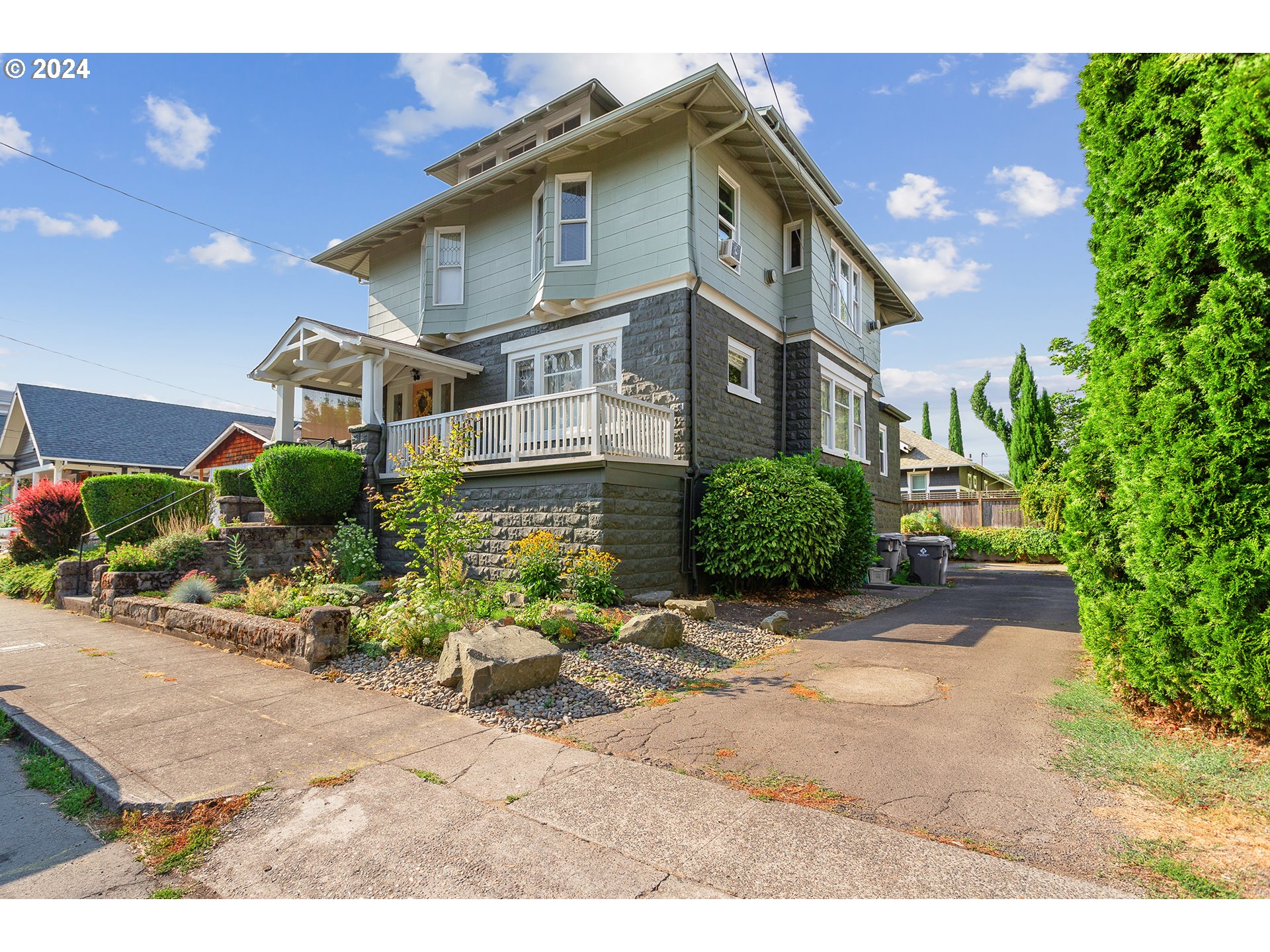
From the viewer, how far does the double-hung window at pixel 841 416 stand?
13617 millimetres

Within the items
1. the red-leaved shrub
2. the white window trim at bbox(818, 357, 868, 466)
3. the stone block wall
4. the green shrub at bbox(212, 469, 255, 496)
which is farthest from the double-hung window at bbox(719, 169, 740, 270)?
the red-leaved shrub

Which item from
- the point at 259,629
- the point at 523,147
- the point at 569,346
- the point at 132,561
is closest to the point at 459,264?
the point at 523,147

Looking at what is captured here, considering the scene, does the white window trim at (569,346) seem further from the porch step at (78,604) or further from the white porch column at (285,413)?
the porch step at (78,604)

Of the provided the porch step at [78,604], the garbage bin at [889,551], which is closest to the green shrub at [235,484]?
the porch step at [78,604]

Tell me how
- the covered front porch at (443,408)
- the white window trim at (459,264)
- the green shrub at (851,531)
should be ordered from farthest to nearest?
the white window trim at (459,264)
the green shrub at (851,531)
the covered front porch at (443,408)

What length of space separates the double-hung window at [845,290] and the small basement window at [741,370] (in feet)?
10.3

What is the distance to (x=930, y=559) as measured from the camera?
13648mm

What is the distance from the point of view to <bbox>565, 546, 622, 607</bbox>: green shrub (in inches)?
316

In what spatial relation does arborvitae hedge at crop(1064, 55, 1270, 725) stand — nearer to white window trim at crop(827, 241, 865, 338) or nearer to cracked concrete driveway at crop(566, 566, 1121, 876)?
cracked concrete driveway at crop(566, 566, 1121, 876)

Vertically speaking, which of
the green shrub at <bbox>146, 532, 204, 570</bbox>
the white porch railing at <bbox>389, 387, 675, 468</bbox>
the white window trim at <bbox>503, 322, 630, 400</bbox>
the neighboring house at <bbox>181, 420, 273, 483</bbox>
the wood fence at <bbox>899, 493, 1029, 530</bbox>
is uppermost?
the white window trim at <bbox>503, 322, 630, 400</bbox>

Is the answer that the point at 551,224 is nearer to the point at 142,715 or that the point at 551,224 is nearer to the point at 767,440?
the point at 767,440

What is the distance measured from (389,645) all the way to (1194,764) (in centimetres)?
594

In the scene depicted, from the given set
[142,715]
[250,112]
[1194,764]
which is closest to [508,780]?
[142,715]

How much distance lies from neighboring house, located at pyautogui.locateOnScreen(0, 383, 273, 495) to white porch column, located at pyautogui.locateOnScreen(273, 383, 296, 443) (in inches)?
365
